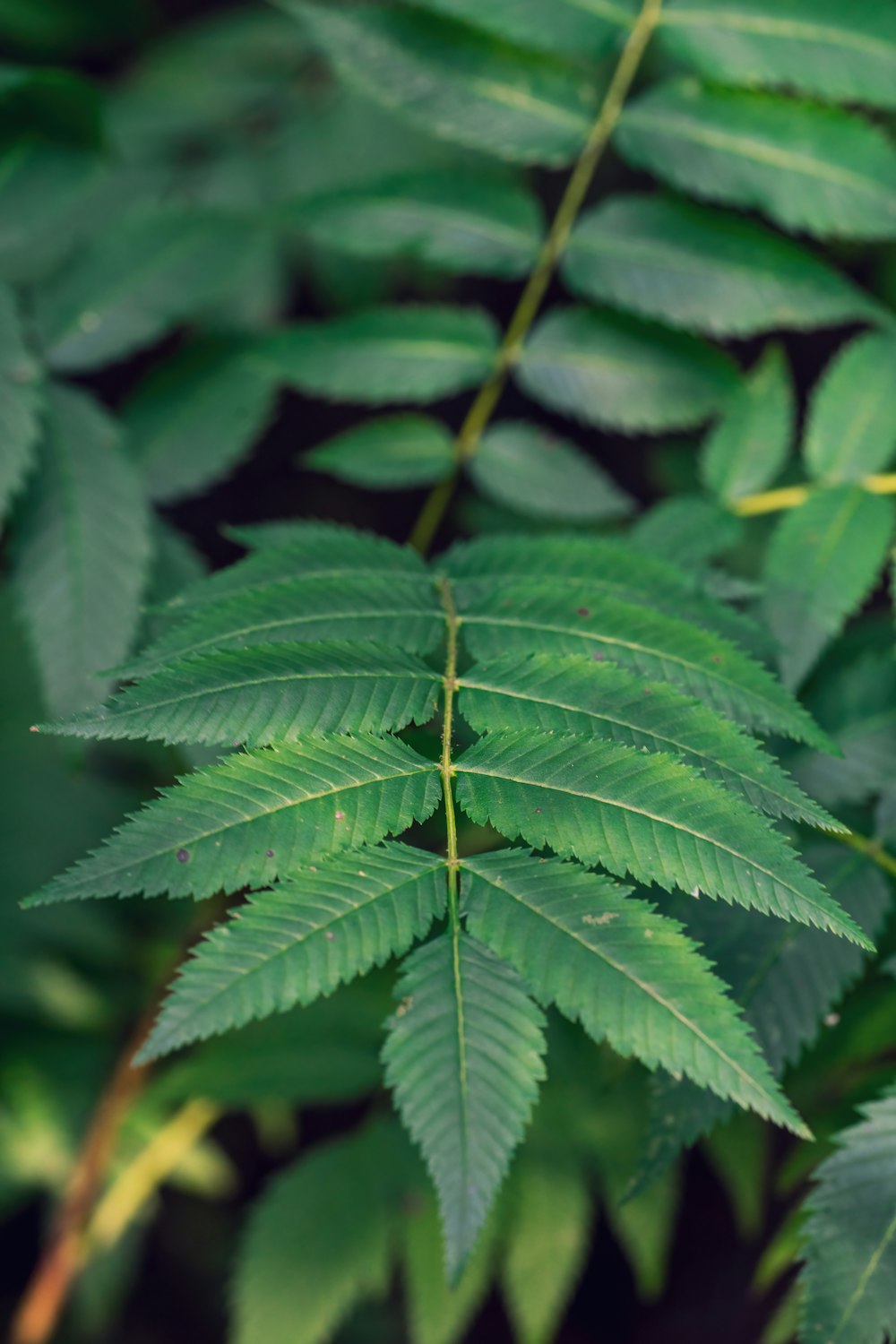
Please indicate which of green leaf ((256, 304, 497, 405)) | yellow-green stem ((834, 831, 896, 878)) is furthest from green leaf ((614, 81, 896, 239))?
yellow-green stem ((834, 831, 896, 878))

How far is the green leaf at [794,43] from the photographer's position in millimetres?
1801

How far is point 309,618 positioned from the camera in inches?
50.8

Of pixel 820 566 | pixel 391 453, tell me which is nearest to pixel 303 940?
pixel 820 566

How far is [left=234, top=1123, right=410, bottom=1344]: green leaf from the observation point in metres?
1.97

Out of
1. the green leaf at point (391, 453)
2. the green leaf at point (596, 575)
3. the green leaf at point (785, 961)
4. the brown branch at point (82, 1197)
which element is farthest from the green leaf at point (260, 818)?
the brown branch at point (82, 1197)

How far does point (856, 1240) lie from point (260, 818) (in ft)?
2.65

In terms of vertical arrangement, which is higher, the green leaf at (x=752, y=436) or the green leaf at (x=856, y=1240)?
the green leaf at (x=752, y=436)

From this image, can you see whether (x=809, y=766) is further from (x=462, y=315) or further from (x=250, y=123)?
(x=250, y=123)

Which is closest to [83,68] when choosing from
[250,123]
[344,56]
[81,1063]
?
[250,123]

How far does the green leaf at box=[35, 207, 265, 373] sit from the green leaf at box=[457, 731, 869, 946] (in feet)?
4.35

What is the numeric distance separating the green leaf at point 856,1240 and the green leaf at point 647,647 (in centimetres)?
47

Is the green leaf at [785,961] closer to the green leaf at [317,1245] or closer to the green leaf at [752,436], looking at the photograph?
the green leaf at [752,436]

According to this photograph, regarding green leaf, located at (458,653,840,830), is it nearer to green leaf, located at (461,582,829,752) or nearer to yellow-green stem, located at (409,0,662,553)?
green leaf, located at (461,582,829,752)

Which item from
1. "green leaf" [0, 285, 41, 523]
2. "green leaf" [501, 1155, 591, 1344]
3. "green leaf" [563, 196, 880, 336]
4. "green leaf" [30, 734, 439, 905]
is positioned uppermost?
"green leaf" [563, 196, 880, 336]
